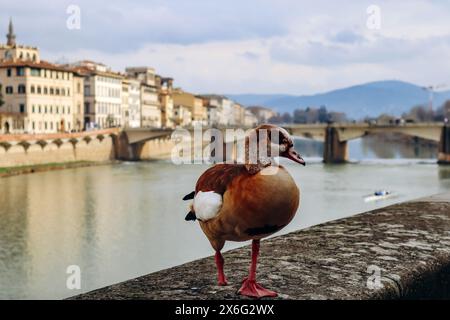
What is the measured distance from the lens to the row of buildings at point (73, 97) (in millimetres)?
50906

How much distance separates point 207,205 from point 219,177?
0.44 feet

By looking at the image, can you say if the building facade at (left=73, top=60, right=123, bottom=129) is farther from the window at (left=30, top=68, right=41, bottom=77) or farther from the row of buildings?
the window at (left=30, top=68, right=41, bottom=77)

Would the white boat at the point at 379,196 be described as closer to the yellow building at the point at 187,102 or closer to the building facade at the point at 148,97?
the building facade at the point at 148,97

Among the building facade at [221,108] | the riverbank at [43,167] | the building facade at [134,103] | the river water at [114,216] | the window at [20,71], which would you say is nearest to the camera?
the river water at [114,216]

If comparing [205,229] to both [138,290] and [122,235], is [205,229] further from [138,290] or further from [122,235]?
[122,235]

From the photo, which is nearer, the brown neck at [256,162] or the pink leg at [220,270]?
the brown neck at [256,162]

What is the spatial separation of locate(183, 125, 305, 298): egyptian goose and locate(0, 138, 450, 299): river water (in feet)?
34.6

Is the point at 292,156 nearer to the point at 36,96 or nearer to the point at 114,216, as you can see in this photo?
the point at 114,216

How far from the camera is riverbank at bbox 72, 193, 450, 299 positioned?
316 cm

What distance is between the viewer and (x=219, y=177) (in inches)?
114

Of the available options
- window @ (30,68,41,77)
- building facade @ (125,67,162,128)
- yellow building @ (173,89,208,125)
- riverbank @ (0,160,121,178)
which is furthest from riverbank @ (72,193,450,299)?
yellow building @ (173,89,208,125)

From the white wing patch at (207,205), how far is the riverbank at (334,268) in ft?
1.30

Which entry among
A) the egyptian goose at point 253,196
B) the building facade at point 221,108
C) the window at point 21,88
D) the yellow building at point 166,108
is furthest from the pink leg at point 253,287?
the building facade at point 221,108

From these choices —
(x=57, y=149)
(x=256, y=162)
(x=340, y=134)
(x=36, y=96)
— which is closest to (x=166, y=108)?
(x=36, y=96)
